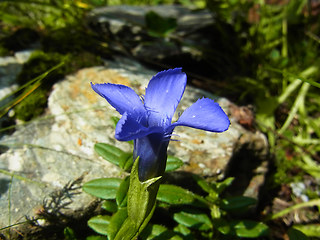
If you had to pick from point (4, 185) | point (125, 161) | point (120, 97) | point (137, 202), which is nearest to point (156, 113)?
point (120, 97)

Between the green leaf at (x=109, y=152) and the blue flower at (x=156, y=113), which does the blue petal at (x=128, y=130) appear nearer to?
the blue flower at (x=156, y=113)

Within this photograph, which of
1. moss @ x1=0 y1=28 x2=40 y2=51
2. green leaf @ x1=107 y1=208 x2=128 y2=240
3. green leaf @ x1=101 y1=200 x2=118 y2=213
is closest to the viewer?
green leaf @ x1=107 y1=208 x2=128 y2=240

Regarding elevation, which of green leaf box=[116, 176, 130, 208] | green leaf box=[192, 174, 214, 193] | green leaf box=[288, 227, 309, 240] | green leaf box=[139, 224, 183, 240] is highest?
green leaf box=[116, 176, 130, 208]

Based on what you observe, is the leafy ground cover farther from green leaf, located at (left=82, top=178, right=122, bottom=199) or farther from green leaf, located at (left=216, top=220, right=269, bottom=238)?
green leaf, located at (left=82, top=178, right=122, bottom=199)

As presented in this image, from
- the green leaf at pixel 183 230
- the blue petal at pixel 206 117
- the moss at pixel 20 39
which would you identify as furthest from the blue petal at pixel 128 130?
the moss at pixel 20 39

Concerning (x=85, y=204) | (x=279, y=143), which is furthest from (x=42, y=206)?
(x=279, y=143)

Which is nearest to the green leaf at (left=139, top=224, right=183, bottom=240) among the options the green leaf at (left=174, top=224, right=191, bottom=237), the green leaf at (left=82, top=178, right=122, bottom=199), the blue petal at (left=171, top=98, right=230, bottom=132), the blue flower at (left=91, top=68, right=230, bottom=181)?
the green leaf at (left=174, top=224, right=191, bottom=237)

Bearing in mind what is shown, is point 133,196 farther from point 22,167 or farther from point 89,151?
point 22,167
